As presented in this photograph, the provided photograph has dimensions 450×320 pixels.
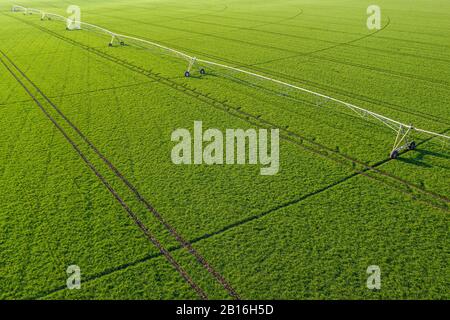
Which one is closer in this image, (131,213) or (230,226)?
(230,226)

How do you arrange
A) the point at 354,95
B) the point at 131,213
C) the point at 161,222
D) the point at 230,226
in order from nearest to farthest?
the point at 230,226 < the point at 161,222 < the point at 131,213 < the point at 354,95

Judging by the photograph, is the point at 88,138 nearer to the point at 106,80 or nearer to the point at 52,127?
the point at 52,127

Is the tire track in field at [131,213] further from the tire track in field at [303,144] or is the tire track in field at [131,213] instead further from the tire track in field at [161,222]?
the tire track in field at [303,144]

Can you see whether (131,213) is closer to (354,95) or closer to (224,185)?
(224,185)

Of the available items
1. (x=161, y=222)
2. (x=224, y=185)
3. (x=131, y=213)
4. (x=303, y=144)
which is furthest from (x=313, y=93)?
(x=131, y=213)

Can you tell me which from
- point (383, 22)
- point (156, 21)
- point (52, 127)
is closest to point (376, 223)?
point (52, 127)

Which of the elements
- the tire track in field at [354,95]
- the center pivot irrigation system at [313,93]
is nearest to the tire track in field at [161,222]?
the center pivot irrigation system at [313,93]

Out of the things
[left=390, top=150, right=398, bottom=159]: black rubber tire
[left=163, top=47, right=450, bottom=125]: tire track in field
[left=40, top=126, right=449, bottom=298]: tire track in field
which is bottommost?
[left=40, top=126, right=449, bottom=298]: tire track in field

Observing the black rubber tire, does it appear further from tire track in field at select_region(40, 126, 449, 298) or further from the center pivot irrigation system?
tire track in field at select_region(40, 126, 449, 298)

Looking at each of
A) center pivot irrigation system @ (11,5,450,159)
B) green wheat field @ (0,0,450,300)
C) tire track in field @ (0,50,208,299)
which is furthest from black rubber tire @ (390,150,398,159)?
tire track in field @ (0,50,208,299)
